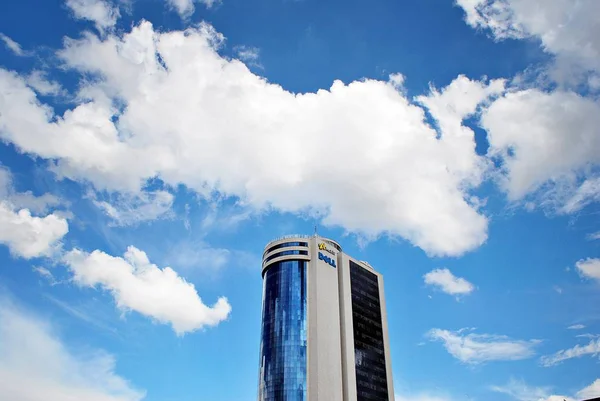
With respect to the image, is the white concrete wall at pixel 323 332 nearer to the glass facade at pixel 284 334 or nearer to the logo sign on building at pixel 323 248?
the logo sign on building at pixel 323 248

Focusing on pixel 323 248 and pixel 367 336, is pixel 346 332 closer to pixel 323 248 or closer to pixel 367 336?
pixel 367 336


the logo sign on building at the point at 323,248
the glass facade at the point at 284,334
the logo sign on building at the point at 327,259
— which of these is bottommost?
the glass facade at the point at 284,334

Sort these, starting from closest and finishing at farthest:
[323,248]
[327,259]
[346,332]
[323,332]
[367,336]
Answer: [323,332]
[346,332]
[367,336]
[327,259]
[323,248]

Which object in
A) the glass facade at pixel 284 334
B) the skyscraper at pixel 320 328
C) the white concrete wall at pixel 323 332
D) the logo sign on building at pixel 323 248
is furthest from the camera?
the logo sign on building at pixel 323 248

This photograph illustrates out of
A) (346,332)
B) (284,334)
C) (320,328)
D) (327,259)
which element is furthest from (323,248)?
(284,334)

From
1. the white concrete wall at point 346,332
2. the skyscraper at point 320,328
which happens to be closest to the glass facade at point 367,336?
the skyscraper at point 320,328

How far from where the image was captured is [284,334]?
146 meters

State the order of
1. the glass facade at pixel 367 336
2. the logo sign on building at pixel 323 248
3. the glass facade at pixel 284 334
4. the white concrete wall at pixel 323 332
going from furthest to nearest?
the logo sign on building at pixel 323 248 < the glass facade at pixel 367 336 < the white concrete wall at pixel 323 332 < the glass facade at pixel 284 334

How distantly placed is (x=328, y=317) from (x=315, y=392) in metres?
24.5

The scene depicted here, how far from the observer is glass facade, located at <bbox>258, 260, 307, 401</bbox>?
5448 inches

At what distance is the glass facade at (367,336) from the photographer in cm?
15262

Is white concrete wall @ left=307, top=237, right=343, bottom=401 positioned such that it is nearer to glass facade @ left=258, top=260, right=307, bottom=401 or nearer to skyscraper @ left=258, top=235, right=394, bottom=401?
skyscraper @ left=258, top=235, right=394, bottom=401

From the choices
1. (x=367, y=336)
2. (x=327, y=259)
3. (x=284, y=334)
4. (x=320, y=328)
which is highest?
(x=327, y=259)

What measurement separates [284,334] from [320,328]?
37.3 feet
